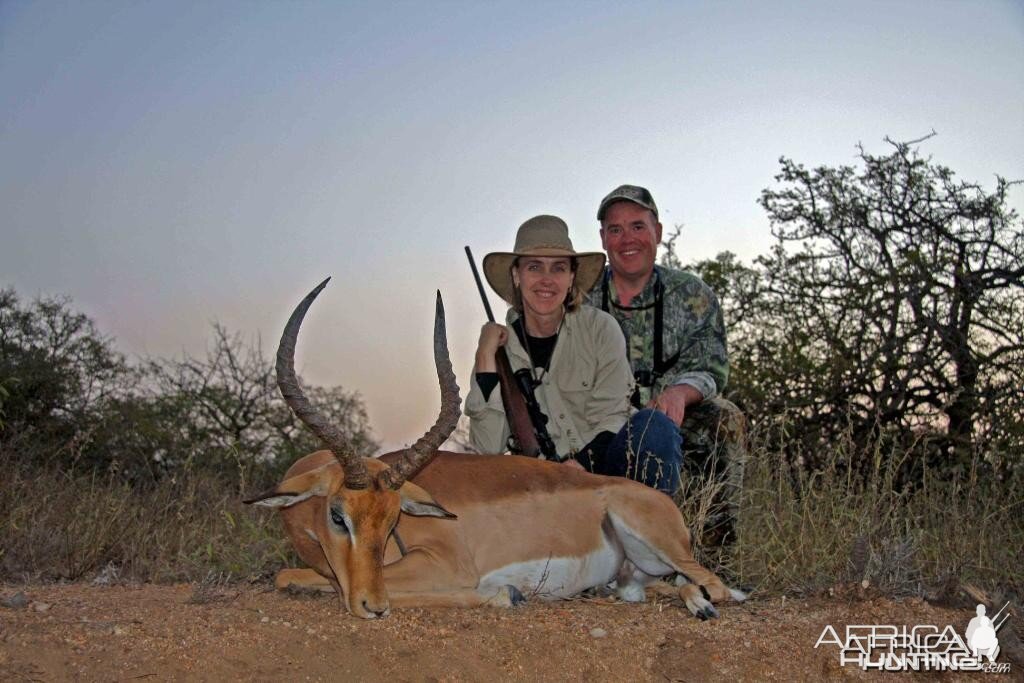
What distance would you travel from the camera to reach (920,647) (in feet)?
14.6

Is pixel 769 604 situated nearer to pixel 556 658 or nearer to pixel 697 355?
pixel 556 658

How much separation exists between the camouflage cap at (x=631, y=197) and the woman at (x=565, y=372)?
124 cm

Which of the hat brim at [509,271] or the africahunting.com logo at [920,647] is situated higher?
the hat brim at [509,271]

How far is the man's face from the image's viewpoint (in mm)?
7562

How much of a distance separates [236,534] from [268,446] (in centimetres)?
385

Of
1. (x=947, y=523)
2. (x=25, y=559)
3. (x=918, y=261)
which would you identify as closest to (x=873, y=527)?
(x=947, y=523)

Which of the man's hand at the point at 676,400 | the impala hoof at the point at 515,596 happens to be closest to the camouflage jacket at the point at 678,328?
the man's hand at the point at 676,400

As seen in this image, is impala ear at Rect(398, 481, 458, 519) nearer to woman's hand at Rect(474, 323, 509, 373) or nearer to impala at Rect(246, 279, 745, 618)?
impala at Rect(246, 279, 745, 618)

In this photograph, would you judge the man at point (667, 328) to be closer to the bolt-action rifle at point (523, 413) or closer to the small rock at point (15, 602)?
the bolt-action rifle at point (523, 413)

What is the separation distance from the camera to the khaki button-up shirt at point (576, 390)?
624cm

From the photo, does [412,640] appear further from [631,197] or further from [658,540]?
[631,197]

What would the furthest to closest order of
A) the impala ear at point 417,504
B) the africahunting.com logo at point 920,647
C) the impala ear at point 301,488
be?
the impala ear at point 417,504, the impala ear at point 301,488, the africahunting.com logo at point 920,647

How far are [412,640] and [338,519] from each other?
0.77 m

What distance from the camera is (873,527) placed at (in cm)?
630
